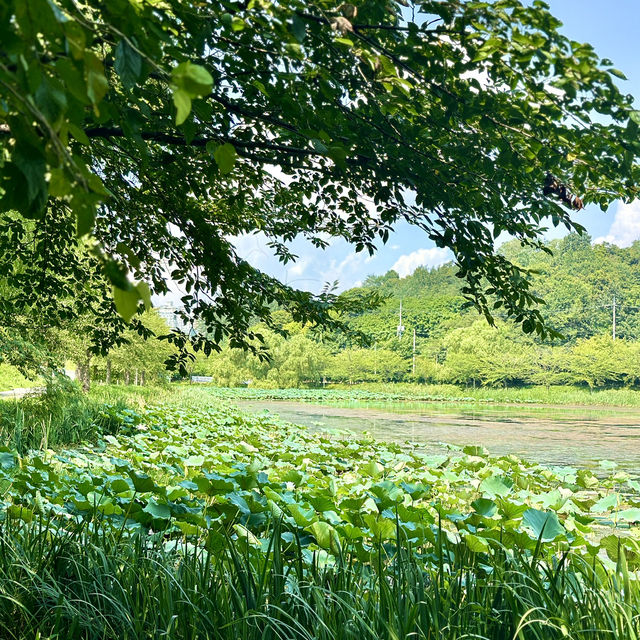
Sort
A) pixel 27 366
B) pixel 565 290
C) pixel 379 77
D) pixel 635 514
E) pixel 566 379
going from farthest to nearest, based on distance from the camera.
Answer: pixel 565 290, pixel 566 379, pixel 27 366, pixel 635 514, pixel 379 77

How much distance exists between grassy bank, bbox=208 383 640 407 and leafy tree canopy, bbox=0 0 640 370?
81.2ft

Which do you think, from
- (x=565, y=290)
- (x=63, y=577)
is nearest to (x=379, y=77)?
(x=63, y=577)

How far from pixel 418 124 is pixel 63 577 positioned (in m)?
2.68

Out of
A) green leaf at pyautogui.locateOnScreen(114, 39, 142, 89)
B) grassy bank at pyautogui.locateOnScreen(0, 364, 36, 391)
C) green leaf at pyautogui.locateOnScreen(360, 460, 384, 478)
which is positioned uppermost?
green leaf at pyautogui.locateOnScreen(114, 39, 142, 89)

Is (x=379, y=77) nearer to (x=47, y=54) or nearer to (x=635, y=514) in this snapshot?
(x=47, y=54)

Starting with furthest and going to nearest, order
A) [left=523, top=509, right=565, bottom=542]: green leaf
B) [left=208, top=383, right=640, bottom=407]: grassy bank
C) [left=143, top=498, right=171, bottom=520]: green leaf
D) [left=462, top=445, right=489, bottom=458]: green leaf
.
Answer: [left=208, top=383, right=640, bottom=407]: grassy bank → [left=462, top=445, right=489, bottom=458]: green leaf → [left=143, top=498, right=171, bottom=520]: green leaf → [left=523, top=509, right=565, bottom=542]: green leaf

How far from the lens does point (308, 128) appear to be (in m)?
2.52

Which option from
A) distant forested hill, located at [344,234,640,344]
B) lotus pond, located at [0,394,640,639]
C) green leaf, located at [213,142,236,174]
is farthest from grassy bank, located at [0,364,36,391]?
distant forested hill, located at [344,234,640,344]

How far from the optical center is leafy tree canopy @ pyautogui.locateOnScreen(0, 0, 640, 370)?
3.14ft

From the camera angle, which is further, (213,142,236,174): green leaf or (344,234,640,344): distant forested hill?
(344,234,640,344): distant forested hill

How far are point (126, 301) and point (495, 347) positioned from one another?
45.0m

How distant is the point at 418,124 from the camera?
10.7 ft

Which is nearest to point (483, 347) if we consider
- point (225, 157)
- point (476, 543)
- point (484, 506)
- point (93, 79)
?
point (484, 506)

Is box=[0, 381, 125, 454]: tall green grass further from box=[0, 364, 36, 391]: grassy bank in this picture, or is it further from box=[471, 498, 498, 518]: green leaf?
box=[0, 364, 36, 391]: grassy bank
